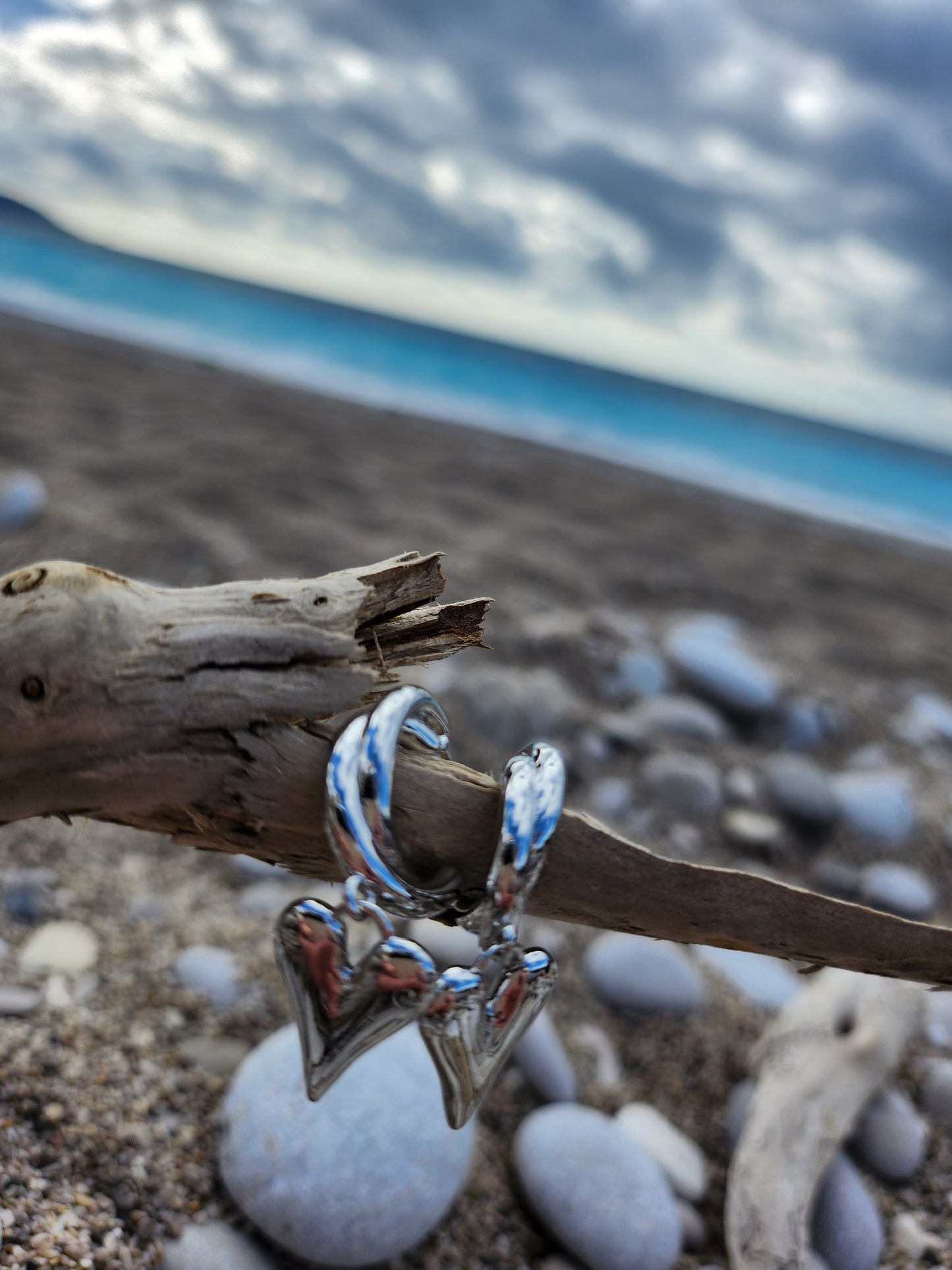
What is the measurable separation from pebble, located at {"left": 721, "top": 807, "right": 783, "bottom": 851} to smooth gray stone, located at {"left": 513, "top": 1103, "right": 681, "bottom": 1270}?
4.51 ft

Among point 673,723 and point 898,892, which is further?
point 673,723

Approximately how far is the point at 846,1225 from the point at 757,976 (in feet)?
2.39

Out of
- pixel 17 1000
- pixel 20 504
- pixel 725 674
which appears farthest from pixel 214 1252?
pixel 20 504

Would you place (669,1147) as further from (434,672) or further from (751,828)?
(434,672)

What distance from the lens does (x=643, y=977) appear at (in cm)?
201

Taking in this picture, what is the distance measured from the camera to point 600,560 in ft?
16.7

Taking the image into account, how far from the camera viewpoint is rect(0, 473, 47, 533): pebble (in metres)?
3.65

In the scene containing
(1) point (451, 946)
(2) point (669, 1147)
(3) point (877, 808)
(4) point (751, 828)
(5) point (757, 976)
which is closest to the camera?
(2) point (669, 1147)

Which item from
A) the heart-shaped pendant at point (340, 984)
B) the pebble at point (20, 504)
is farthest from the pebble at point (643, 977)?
the pebble at point (20, 504)

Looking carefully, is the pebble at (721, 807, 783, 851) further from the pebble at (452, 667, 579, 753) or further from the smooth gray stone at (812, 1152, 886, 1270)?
the smooth gray stone at (812, 1152, 886, 1270)

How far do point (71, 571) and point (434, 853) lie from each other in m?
0.52

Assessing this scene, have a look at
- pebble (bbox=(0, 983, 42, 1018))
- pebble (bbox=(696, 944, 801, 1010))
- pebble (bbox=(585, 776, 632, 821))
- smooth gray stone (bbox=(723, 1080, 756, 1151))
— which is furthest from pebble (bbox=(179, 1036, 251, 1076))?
pebble (bbox=(585, 776, 632, 821))

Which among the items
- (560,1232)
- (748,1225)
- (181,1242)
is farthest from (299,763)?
(748,1225)

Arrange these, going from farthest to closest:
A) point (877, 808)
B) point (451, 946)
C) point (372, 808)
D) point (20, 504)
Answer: point (20, 504)
point (877, 808)
point (451, 946)
point (372, 808)
